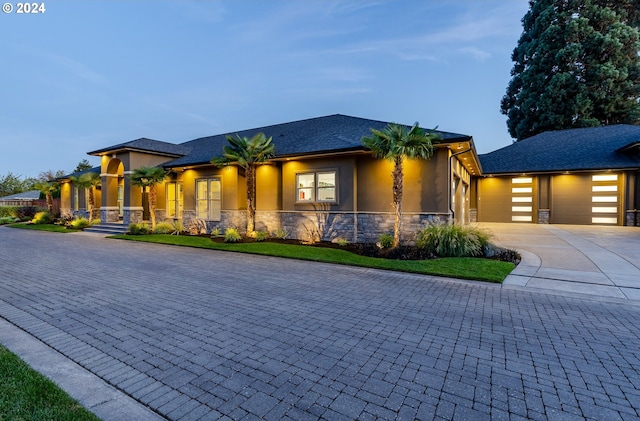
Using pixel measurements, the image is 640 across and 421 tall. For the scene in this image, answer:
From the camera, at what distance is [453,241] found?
9242 mm

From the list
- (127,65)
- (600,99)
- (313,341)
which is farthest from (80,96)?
(600,99)

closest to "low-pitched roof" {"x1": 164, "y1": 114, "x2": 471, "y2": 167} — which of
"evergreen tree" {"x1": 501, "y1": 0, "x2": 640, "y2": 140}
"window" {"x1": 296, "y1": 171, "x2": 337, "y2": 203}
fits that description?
"window" {"x1": 296, "y1": 171, "x2": 337, "y2": 203}

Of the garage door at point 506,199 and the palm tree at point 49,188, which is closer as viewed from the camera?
the garage door at point 506,199

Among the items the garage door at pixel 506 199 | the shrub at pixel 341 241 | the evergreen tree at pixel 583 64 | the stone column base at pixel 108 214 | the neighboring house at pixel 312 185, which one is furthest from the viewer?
the evergreen tree at pixel 583 64

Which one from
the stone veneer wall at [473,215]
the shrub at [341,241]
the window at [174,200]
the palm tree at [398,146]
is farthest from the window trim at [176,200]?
the stone veneer wall at [473,215]

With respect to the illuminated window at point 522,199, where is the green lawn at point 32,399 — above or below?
below

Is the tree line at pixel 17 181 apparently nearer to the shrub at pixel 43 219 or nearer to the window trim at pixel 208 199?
the shrub at pixel 43 219

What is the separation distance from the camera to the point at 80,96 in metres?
46.5

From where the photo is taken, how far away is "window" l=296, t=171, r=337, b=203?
12578mm

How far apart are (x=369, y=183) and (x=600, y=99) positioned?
91.2ft

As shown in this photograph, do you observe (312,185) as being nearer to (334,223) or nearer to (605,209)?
(334,223)

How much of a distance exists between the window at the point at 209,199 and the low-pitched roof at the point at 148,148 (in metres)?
4.25

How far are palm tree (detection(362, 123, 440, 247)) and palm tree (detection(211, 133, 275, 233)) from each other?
4.78m

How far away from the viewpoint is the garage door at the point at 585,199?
1778 centimetres
